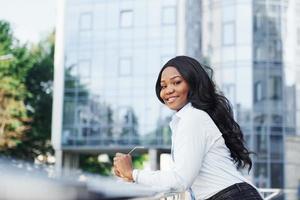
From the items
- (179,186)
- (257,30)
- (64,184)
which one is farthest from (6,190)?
(257,30)

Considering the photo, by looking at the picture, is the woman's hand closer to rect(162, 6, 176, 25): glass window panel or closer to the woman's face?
the woman's face

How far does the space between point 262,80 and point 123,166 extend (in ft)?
77.9

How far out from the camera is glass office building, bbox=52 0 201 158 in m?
27.3

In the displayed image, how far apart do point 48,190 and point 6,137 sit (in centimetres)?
2891

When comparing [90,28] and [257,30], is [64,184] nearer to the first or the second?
[257,30]

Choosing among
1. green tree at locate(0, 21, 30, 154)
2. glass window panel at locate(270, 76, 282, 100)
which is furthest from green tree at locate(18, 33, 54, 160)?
glass window panel at locate(270, 76, 282, 100)

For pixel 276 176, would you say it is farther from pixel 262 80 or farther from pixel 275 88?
pixel 262 80

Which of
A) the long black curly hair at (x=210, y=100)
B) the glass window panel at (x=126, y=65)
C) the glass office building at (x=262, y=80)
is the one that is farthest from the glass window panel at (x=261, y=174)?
the long black curly hair at (x=210, y=100)

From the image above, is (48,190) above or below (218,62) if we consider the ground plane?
below

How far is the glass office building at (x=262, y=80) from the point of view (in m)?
24.7

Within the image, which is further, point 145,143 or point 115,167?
point 145,143

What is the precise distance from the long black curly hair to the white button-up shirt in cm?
4

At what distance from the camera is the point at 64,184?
3.24 ft

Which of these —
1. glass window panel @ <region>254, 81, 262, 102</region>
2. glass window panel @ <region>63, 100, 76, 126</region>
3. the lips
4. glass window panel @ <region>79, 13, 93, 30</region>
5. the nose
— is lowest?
the lips
